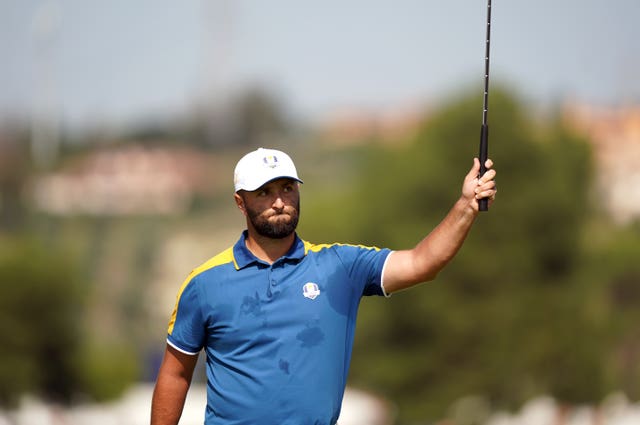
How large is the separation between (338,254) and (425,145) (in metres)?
30.5

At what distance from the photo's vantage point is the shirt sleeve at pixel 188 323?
5.70m

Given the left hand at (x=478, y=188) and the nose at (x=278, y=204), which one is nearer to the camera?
the left hand at (x=478, y=188)

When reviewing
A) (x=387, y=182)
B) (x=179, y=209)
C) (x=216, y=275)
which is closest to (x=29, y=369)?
(x=387, y=182)

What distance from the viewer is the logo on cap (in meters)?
5.61

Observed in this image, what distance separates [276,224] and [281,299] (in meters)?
0.34

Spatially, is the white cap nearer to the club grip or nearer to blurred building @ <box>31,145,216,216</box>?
the club grip

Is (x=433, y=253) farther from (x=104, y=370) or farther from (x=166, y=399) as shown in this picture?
(x=104, y=370)

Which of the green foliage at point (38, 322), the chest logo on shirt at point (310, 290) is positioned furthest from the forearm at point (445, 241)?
the green foliage at point (38, 322)

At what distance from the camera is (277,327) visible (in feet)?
18.2

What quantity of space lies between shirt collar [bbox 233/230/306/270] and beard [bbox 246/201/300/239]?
0.12 meters

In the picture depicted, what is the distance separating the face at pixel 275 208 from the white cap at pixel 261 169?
1.6 inches

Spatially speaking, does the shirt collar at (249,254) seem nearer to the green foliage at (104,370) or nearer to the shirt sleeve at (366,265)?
the shirt sleeve at (366,265)

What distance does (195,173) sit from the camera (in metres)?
108

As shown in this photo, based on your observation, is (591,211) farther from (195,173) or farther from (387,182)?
(195,173)
